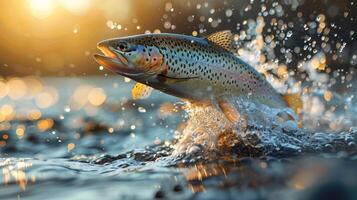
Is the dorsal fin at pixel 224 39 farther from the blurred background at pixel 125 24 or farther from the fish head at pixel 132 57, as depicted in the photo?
the blurred background at pixel 125 24

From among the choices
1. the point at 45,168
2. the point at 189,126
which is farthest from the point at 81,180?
the point at 189,126

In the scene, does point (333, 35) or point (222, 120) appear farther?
point (333, 35)

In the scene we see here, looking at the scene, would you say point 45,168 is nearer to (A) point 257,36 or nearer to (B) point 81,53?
(A) point 257,36

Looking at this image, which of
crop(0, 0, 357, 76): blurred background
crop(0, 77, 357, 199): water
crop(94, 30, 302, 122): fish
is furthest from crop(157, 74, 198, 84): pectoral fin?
crop(0, 0, 357, 76): blurred background

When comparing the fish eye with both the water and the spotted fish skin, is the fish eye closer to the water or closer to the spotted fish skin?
the spotted fish skin

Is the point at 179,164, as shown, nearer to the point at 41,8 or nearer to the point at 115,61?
the point at 115,61

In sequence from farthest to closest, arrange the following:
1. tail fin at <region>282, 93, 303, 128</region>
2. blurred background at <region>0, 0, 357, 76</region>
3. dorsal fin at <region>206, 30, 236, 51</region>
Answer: blurred background at <region>0, 0, 357, 76</region>, tail fin at <region>282, 93, 303, 128</region>, dorsal fin at <region>206, 30, 236, 51</region>

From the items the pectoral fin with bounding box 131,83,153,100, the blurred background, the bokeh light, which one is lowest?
the pectoral fin with bounding box 131,83,153,100
